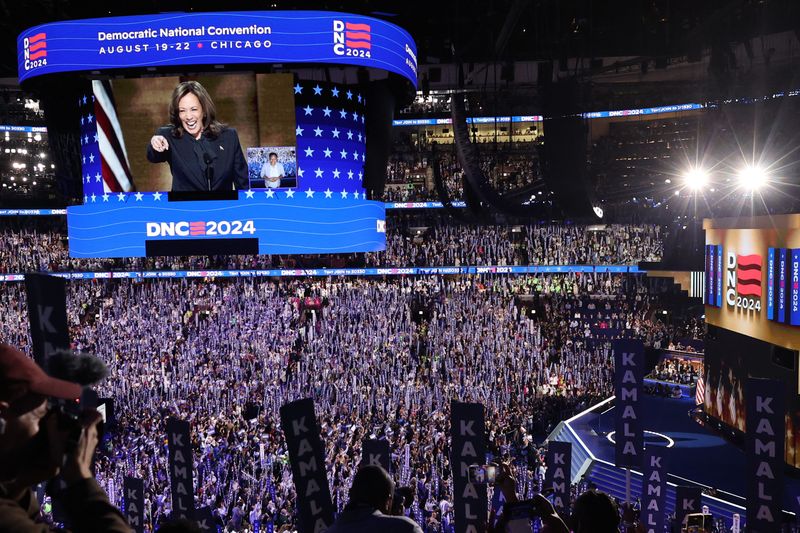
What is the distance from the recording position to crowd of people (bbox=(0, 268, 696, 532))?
15.0 m

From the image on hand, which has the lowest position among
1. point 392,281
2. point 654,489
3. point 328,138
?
point 654,489

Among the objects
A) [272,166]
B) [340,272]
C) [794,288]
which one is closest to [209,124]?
[272,166]

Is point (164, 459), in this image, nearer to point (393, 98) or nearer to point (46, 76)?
point (46, 76)

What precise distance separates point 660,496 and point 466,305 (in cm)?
1764

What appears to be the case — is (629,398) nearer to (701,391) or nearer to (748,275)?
(748,275)

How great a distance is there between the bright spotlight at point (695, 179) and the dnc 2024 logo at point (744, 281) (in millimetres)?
2931

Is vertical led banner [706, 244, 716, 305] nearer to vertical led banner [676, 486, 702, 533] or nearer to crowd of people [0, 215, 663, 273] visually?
vertical led banner [676, 486, 702, 533]

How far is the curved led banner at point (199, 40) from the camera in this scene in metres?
18.3

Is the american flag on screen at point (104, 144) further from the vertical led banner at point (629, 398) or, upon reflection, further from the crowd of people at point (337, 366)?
the vertical led banner at point (629, 398)

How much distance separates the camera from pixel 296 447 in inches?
268

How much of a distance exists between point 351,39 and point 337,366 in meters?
10.1

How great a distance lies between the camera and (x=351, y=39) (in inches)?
738

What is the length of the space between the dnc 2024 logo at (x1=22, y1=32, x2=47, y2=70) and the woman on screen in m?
3.57

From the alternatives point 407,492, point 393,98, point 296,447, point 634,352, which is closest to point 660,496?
point 634,352
